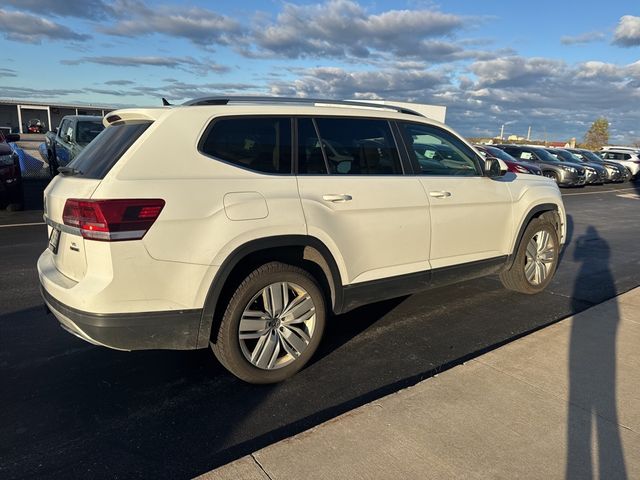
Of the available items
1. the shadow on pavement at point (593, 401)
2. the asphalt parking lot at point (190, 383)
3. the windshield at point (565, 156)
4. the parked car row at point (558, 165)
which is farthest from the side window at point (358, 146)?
the windshield at point (565, 156)

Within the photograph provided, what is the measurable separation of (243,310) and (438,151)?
244cm

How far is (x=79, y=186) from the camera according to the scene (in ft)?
9.40

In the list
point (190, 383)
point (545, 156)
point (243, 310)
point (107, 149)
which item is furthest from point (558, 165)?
point (107, 149)

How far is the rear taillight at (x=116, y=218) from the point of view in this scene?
8.63 feet

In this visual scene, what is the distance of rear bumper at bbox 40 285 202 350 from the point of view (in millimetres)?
2734

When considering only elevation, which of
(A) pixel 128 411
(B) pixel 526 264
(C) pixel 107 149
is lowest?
(A) pixel 128 411

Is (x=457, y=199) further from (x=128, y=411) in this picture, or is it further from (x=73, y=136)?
(x=73, y=136)

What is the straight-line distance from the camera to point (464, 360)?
150 inches

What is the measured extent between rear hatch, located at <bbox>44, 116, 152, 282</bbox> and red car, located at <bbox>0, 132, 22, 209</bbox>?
704 cm

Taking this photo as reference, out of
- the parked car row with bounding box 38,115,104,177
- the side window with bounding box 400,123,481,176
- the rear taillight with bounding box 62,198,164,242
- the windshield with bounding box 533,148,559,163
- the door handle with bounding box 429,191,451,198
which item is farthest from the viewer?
the windshield with bounding box 533,148,559,163

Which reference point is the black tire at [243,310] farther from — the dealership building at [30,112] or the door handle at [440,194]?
the dealership building at [30,112]

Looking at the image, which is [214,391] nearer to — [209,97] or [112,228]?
[112,228]

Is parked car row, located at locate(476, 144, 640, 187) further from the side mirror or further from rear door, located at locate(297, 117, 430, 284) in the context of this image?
rear door, located at locate(297, 117, 430, 284)

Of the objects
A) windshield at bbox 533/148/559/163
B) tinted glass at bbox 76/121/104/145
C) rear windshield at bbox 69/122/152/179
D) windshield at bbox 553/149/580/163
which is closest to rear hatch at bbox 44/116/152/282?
rear windshield at bbox 69/122/152/179
